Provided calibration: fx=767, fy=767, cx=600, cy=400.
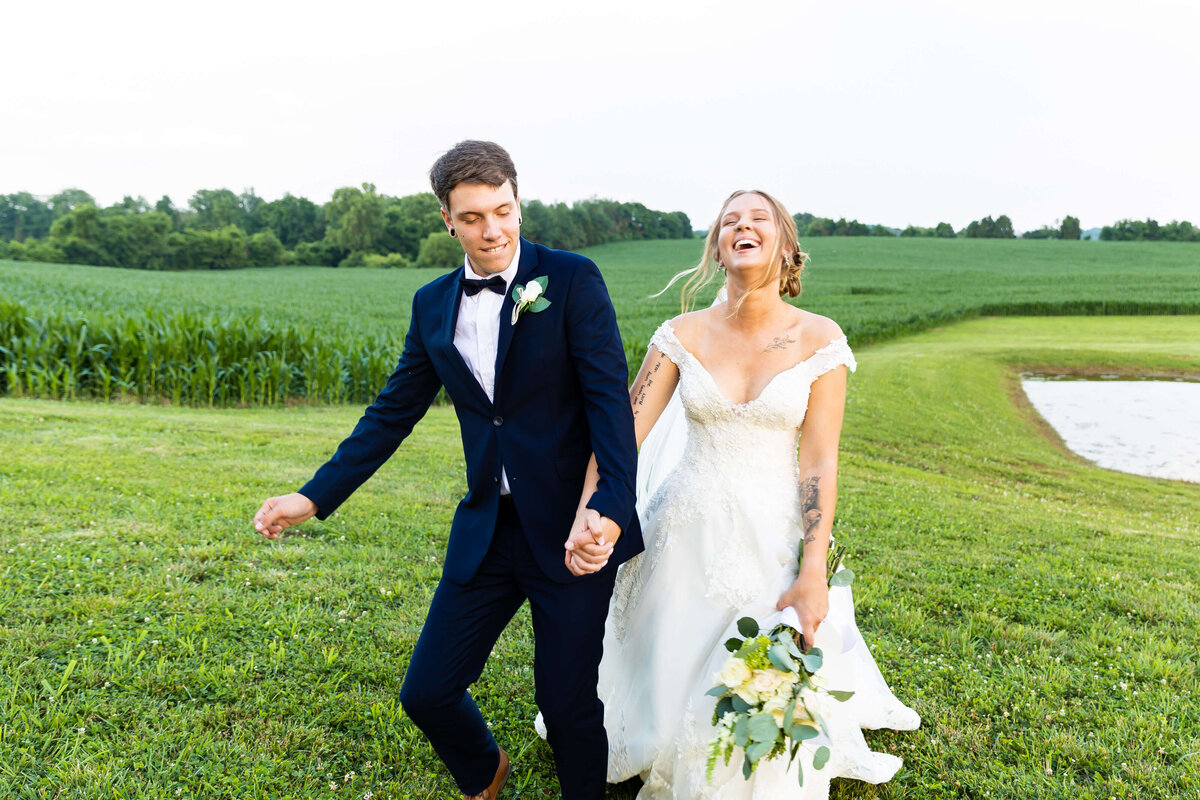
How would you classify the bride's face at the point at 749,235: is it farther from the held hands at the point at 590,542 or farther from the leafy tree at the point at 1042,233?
the leafy tree at the point at 1042,233

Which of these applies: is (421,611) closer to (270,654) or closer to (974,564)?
(270,654)

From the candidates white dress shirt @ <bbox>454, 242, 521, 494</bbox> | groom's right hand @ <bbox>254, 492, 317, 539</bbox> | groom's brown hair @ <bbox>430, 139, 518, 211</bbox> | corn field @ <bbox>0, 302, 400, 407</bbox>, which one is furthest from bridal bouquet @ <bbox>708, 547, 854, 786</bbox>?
corn field @ <bbox>0, 302, 400, 407</bbox>

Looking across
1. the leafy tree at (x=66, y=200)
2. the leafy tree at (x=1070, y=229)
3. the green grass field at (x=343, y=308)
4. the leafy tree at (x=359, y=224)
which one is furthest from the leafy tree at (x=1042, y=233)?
the leafy tree at (x=66, y=200)

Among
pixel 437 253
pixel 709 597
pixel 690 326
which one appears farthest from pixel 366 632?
pixel 437 253

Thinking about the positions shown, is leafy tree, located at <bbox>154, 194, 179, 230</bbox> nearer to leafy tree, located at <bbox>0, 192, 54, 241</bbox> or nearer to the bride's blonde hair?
leafy tree, located at <bbox>0, 192, 54, 241</bbox>

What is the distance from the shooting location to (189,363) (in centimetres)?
1212

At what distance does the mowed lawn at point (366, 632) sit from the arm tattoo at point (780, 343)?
1676 millimetres

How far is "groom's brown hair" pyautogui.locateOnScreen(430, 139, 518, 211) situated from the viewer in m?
2.35

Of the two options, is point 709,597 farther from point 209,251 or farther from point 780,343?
point 209,251

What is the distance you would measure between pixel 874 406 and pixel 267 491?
1027 cm

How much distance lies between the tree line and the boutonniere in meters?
64.6

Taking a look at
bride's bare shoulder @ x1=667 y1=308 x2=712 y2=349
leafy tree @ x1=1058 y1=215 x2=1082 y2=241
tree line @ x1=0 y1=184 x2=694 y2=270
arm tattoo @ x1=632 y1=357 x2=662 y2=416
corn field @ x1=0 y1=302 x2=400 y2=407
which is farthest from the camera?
leafy tree @ x1=1058 y1=215 x2=1082 y2=241

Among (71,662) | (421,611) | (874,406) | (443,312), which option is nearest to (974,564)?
(421,611)

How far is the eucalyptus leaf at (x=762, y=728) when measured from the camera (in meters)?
2.29
